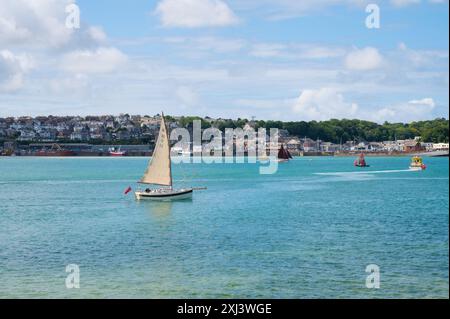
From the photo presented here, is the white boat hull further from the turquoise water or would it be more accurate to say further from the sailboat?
the turquoise water

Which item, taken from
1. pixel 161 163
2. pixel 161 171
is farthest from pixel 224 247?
pixel 161 171

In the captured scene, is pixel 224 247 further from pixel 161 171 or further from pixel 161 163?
pixel 161 171

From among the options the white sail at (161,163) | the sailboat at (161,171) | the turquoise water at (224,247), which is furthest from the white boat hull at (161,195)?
the white sail at (161,163)

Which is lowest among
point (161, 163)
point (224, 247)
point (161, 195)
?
point (224, 247)

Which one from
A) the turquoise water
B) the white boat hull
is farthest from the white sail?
the turquoise water

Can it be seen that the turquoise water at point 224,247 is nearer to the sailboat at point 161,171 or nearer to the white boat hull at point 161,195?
the white boat hull at point 161,195

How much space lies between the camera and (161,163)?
195 ft

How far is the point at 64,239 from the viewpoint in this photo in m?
38.7

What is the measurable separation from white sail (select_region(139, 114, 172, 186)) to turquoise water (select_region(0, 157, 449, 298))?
2.78 m

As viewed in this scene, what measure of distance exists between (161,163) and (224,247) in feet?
82.8

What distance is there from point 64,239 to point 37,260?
22.8 ft

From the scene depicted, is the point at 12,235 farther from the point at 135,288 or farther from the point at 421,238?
the point at 421,238

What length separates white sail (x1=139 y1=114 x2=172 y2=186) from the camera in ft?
192
